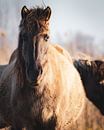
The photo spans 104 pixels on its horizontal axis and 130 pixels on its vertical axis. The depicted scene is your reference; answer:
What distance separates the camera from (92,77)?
11344 millimetres

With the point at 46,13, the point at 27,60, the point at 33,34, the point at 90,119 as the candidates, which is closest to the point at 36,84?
the point at 27,60

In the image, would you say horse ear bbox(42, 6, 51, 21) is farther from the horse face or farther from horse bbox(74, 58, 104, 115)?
horse bbox(74, 58, 104, 115)

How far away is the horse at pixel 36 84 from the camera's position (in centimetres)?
789

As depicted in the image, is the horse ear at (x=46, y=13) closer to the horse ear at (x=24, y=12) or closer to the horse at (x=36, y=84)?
the horse at (x=36, y=84)

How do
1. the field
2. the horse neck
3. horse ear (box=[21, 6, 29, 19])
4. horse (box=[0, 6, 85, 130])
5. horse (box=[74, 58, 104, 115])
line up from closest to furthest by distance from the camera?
the horse neck < horse (box=[0, 6, 85, 130]) < horse ear (box=[21, 6, 29, 19]) < horse (box=[74, 58, 104, 115]) < the field

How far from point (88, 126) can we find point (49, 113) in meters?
4.16

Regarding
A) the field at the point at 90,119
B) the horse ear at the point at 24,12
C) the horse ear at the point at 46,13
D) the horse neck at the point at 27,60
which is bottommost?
the field at the point at 90,119

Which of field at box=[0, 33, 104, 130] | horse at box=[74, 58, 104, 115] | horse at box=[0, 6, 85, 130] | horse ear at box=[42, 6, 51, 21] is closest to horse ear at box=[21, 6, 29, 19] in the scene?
horse at box=[0, 6, 85, 130]

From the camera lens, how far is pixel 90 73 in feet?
37.0

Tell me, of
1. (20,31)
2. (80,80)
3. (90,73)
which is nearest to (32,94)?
(20,31)

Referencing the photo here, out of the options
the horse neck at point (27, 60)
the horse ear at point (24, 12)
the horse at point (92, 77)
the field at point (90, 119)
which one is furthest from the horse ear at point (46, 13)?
the field at point (90, 119)

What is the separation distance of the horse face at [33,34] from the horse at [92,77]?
2.96 m

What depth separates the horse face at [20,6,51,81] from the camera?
7.76 metres

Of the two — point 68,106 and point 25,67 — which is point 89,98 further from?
point 25,67
